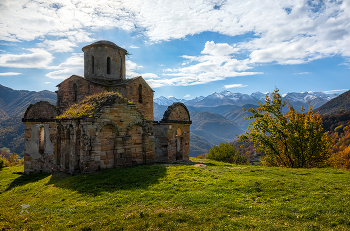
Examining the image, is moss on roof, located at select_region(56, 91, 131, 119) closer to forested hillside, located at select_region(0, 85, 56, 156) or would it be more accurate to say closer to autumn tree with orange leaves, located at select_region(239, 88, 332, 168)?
autumn tree with orange leaves, located at select_region(239, 88, 332, 168)

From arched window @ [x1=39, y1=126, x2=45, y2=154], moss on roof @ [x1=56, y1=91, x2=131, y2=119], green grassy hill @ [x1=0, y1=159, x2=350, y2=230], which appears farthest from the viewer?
arched window @ [x1=39, y1=126, x2=45, y2=154]

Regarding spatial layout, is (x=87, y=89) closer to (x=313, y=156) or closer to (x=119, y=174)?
(x=119, y=174)

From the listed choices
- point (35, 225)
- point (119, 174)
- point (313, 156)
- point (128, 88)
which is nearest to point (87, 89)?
point (128, 88)

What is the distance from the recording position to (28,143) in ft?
67.3

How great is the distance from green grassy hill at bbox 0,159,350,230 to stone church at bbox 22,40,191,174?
8.96 ft

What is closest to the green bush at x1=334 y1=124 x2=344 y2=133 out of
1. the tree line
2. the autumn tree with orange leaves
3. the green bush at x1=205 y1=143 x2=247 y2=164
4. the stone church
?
the green bush at x1=205 y1=143 x2=247 y2=164

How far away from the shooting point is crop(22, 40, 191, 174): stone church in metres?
13.3

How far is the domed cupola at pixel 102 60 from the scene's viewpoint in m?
24.2

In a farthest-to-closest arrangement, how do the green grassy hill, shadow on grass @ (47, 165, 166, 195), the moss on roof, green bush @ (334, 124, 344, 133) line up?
green bush @ (334, 124, 344, 133) < the moss on roof < shadow on grass @ (47, 165, 166, 195) < the green grassy hill

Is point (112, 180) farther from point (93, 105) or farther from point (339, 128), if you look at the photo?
point (339, 128)

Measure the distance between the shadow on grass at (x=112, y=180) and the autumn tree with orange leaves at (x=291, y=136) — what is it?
35.9 feet

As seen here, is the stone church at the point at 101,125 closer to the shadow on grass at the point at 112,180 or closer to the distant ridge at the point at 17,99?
the shadow on grass at the point at 112,180

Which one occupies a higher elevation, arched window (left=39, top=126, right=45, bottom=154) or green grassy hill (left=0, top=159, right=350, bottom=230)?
arched window (left=39, top=126, right=45, bottom=154)

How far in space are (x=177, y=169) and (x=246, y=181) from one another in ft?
14.0
